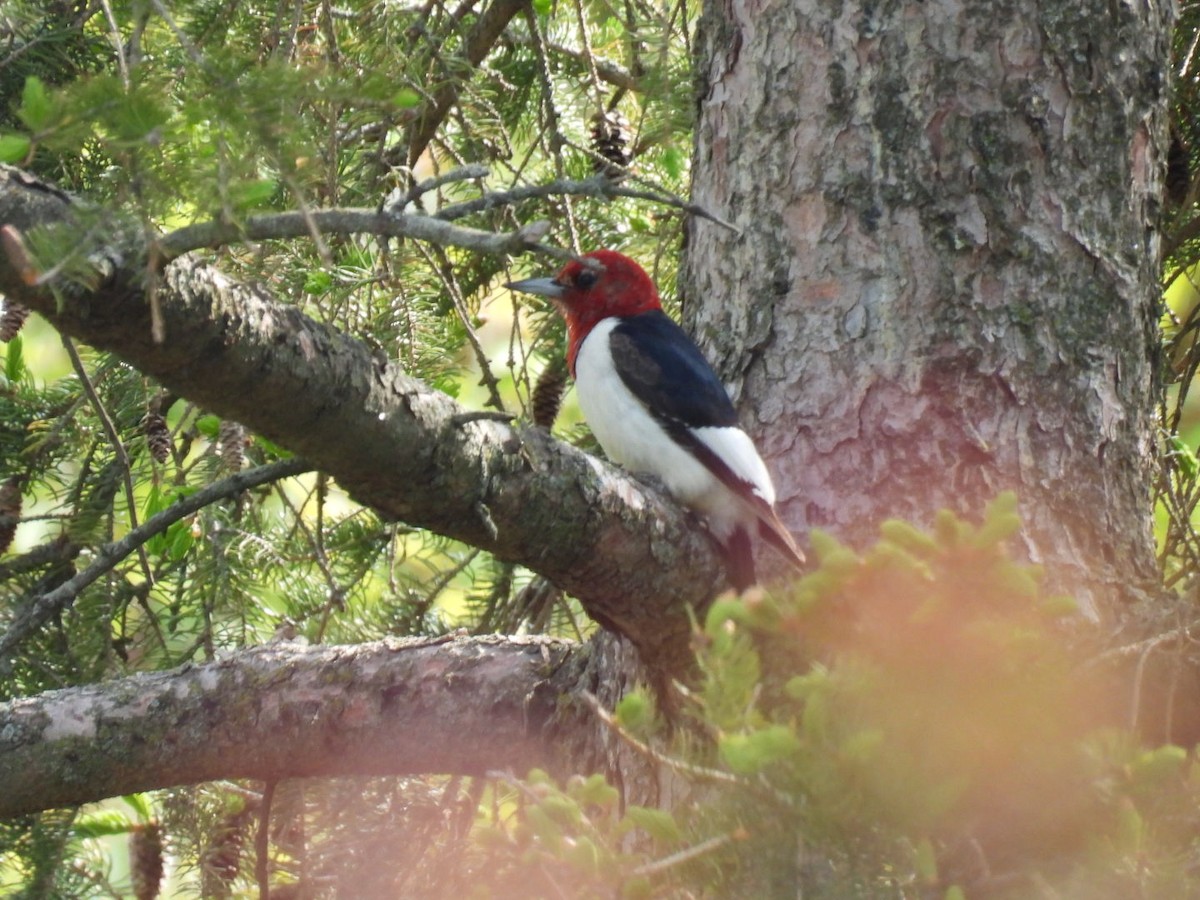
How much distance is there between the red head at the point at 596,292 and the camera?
146 inches

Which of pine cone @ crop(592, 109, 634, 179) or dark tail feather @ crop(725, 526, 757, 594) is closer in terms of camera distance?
dark tail feather @ crop(725, 526, 757, 594)

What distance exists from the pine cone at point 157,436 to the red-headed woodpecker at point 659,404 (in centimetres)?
93

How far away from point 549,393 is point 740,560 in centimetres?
139


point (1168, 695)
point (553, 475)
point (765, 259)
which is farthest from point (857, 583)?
point (765, 259)

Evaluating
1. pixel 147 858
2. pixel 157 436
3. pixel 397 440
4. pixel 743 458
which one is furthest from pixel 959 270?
pixel 147 858

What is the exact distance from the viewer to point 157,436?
3146 millimetres

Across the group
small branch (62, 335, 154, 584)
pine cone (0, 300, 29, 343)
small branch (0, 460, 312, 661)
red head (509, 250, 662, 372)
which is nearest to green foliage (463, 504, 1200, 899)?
small branch (0, 460, 312, 661)

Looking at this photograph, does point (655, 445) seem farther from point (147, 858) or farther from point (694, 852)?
point (694, 852)

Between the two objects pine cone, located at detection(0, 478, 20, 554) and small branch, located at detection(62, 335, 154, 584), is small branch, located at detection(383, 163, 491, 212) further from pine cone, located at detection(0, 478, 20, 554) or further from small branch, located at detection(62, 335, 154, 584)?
pine cone, located at detection(0, 478, 20, 554)

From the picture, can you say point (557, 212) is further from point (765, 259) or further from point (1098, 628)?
point (1098, 628)

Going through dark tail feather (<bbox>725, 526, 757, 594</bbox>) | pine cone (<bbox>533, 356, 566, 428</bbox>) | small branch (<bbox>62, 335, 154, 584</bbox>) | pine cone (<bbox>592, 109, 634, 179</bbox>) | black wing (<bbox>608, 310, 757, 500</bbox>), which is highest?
pine cone (<bbox>592, 109, 634, 179</bbox>)

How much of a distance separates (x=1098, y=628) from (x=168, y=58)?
2.22 metres

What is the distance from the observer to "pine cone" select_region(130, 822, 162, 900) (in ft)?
10.9

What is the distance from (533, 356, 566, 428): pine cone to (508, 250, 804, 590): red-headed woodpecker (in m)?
0.14
